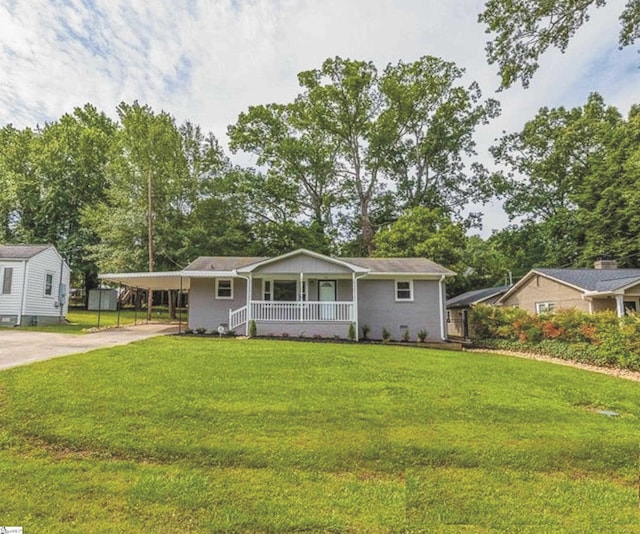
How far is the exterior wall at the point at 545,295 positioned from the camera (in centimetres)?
1822

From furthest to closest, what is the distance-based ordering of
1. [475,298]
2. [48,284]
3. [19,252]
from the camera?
[475,298] < [48,284] < [19,252]

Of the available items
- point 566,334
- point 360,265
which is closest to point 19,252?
point 360,265

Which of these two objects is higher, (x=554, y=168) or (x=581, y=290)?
(x=554, y=168)

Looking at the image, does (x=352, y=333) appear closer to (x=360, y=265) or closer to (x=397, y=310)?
(x=397, y=310)

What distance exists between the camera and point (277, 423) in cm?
563

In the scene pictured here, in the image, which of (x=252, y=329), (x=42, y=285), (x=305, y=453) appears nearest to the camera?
(x=305, y=453)

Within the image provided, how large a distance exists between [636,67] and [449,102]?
81.4 ft

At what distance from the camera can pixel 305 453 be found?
189 inches

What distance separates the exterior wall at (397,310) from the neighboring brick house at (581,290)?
5.87 m

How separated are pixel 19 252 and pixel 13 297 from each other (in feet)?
7.06

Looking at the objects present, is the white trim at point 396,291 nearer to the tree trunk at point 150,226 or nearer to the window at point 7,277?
the tree trunk at point 150,226

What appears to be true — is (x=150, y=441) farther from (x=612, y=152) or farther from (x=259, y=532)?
A: (x=612, y=152)

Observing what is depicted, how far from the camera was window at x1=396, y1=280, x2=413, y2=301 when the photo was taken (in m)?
17.4

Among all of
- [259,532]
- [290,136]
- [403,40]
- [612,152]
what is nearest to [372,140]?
[290,136]
